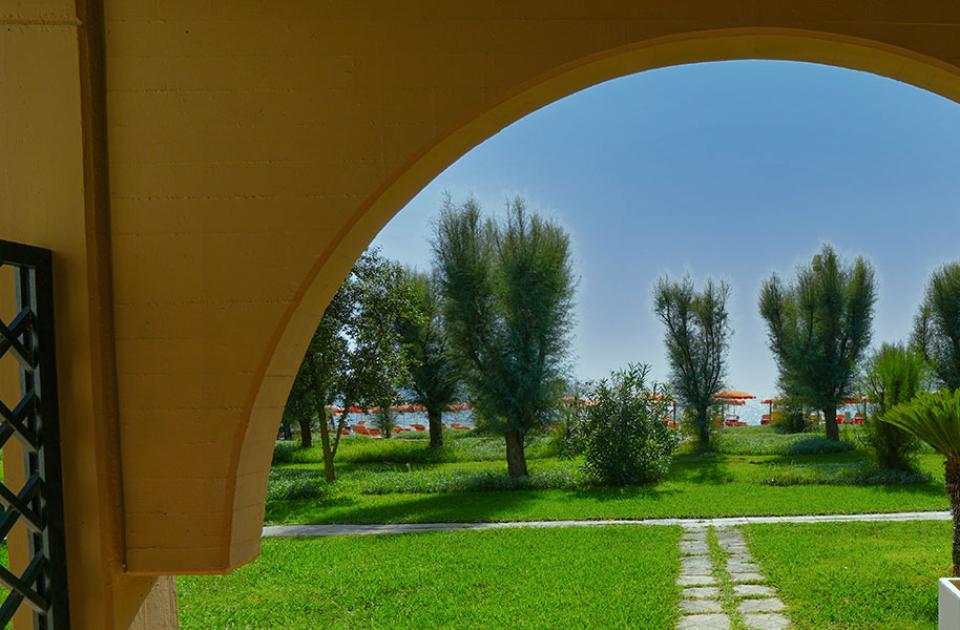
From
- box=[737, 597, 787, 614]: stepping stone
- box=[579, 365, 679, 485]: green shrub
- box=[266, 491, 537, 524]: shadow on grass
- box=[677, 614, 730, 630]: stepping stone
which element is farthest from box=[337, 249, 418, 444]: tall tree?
box=[677, 614, 730, 630]: stepping stone

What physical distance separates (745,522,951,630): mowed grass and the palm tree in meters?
0.49

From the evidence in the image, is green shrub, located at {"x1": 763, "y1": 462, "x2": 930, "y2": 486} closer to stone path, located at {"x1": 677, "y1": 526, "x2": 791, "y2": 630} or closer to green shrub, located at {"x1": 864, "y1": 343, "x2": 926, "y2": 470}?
green shrub, located at {"x1": 864, "y1": 343, "x2": 926, "y2": 470}

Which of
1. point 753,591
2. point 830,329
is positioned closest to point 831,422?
point 830,329

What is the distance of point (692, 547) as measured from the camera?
7000 millimetres

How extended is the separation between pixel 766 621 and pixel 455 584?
93.3 inches

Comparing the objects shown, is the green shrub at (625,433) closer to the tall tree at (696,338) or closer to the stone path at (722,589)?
the tall tree at (696,338)

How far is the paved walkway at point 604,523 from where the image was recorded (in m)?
8.21

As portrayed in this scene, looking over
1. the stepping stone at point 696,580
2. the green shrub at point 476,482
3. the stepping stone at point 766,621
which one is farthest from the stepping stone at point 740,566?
the green shrub at point 476,482

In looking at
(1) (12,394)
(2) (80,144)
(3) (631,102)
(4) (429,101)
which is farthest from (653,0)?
(3) (631,102)

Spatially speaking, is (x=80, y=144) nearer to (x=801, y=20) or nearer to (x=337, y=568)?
(x=801, y=20)

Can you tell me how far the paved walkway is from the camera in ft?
26.9

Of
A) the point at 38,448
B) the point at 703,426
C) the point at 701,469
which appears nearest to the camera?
the point at 38,448

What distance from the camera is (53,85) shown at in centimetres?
165

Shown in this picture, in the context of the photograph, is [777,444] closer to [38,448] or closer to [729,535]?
[729,535]
